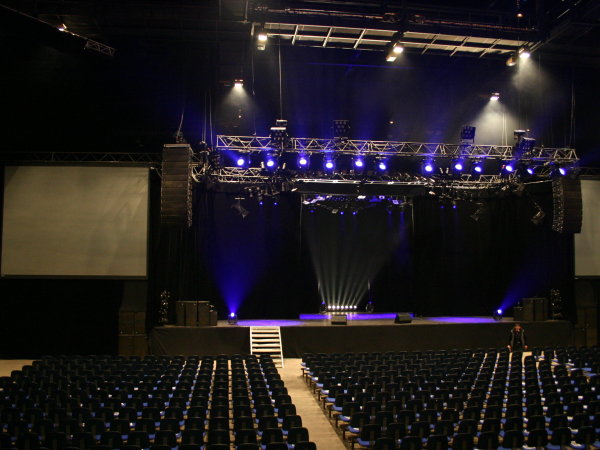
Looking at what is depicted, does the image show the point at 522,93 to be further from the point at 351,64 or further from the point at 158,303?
the point at 158,303

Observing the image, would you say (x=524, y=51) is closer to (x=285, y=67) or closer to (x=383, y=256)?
(x=285, y=67)

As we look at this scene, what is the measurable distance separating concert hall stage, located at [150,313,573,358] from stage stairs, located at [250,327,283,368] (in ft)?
0.86

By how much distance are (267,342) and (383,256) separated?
7485 mm

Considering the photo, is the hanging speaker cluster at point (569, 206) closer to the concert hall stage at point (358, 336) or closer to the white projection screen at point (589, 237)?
the white projection screen at point (589, 237)

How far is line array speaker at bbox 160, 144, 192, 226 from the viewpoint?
13742 millimetres

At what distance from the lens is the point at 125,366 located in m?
12.1

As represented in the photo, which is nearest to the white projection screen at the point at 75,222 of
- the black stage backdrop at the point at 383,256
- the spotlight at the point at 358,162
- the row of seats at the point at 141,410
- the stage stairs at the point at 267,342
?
the black stage backdrop at the point at 383,256

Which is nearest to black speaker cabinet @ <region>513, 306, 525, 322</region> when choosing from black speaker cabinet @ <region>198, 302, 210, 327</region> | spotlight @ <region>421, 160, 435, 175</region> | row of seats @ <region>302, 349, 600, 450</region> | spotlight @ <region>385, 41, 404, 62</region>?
row of seats @ <region>302, 349, 600, 450</region>

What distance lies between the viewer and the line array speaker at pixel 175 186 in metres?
13.7

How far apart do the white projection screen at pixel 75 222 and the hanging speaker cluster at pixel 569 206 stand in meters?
15.1

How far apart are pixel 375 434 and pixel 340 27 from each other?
456 inches

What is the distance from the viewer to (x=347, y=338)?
17344 mm

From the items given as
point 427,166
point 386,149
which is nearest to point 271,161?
point 386,149

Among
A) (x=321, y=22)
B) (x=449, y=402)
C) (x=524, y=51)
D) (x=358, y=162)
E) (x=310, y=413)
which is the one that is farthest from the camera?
(x=358, y=162)
